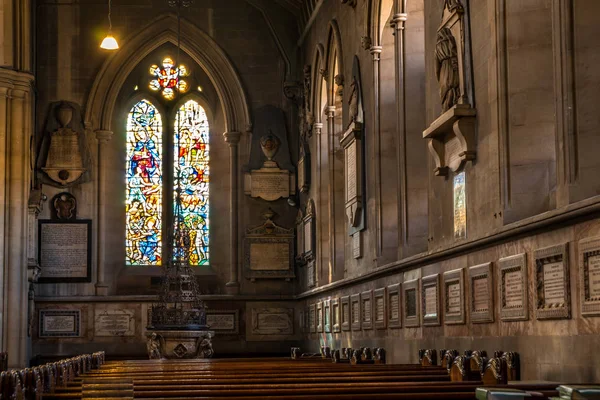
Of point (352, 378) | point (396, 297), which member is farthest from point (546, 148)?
point (396, 297)

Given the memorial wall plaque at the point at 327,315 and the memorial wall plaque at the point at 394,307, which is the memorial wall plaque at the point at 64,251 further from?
the memorial wall plaque at the point at 394,307

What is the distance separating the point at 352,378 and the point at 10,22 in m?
16.9

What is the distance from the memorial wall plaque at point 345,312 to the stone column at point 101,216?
24.8 feet

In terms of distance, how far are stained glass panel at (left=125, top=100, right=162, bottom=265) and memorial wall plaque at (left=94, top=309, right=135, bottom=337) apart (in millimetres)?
1489

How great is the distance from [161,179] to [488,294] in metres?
17.1

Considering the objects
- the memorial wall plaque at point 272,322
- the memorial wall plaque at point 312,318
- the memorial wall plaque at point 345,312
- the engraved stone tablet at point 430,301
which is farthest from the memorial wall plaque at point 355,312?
the memorial wall plaque at point 272,322

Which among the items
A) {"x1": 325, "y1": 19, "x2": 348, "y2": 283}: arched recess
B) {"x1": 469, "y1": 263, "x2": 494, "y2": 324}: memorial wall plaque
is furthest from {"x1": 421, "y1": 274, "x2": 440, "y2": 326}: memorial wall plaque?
{"x1": 325, "y1": 19, "x2": 348, "y2": 283}: arched recess

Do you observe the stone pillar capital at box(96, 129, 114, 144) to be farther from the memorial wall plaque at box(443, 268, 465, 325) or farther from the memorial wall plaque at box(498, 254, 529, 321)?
the memorial wall plaque at box(498, 254, 529, 321)

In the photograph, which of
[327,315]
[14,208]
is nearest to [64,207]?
[14,208]

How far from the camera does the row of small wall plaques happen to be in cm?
784

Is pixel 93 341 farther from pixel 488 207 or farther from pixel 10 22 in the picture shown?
pixel 488 207

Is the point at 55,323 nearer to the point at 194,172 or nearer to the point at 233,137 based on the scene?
the point at 194,172

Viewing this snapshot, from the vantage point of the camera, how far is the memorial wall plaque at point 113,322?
24.6 metres

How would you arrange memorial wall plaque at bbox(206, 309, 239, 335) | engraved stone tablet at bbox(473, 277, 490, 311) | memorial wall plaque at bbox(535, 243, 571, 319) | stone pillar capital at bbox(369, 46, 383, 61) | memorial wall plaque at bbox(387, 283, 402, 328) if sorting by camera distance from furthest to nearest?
memorial wall plaque at bbox(206, 309, 239, 335) → stone pillar capital at bbox(369, 46, 383, 61) → memorial wall plaque at bbox(387, 283, 402, 328) → engraved stone tablet at bbox(473, 277, 490, 311) → memorial wall plaque at bbox(535, 243, 571, 319)
